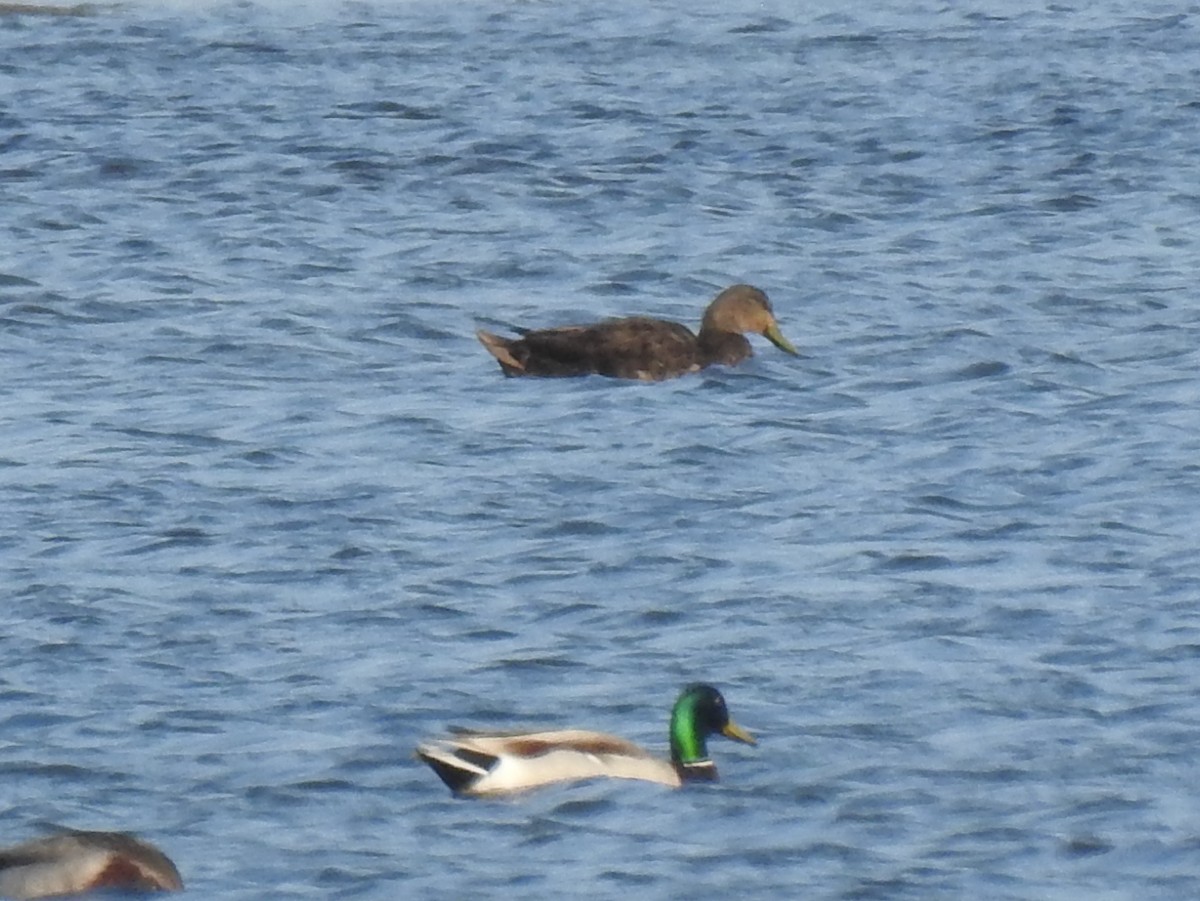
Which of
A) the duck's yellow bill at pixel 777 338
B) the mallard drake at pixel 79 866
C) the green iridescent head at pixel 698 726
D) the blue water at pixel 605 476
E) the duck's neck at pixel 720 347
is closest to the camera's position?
the mallard drake at pixel 79 866

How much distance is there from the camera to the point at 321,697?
9.86m

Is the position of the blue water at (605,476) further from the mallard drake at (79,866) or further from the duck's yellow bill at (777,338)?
the mallard drake at (79,866)

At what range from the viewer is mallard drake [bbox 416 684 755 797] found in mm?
8977

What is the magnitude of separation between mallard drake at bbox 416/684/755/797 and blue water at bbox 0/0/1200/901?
10cm

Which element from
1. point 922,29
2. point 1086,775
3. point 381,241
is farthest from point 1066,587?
point 922,29

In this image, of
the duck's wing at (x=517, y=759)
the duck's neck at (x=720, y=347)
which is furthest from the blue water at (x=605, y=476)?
the duck's neck at (x=720, y=347)

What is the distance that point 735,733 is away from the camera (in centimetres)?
946

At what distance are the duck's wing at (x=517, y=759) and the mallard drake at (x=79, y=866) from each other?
1151 millimetres

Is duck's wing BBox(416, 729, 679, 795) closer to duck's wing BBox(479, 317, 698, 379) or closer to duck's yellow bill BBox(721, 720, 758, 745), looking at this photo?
duck's yellow bill BBox(721, 720, 758, 745)

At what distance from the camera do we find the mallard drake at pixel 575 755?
8977 mm

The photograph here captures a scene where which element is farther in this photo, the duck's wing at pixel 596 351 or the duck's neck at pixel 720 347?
the duck's neck at pixel 720 347

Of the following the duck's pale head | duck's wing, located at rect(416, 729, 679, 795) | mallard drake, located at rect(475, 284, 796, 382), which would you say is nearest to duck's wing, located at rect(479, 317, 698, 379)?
mallard drake, located at rect(475, 284, 796, 382)

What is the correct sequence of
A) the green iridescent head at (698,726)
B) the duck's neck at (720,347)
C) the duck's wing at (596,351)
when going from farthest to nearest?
1. the duck's neck at (720,347)
2. the duck's wing at (596,351)
3. the green iridescent head at (698,726)

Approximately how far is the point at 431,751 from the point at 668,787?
31.6 inches
